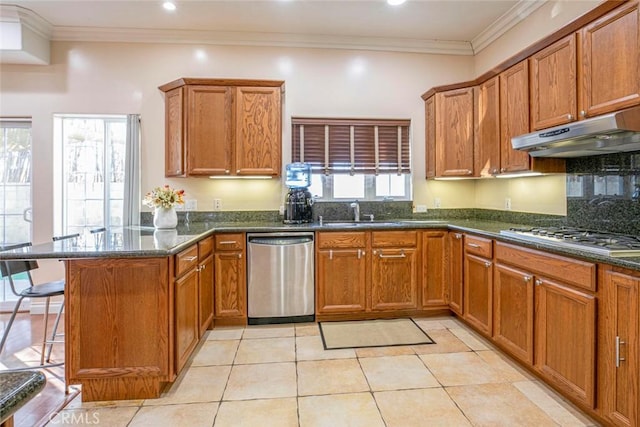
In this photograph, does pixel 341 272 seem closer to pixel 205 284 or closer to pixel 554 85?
pixel 205 284

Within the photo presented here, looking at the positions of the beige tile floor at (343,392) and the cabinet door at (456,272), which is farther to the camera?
the cabinet door at (456,272)

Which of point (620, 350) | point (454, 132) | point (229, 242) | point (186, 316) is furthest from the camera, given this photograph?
point (454, 132)

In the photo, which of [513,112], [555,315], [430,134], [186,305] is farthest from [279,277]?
[513,112]

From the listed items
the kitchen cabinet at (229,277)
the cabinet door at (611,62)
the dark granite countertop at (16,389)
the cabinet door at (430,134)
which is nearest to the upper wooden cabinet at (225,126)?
the kitchen cabinet at (229,277)

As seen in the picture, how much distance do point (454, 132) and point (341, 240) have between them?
62.8 inches

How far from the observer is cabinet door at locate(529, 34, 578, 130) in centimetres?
230

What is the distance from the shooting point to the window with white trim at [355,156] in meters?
3.79

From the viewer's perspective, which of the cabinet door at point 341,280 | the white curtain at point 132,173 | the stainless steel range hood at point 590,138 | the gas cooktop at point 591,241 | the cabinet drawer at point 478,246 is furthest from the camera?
the white curtain at point 132,173

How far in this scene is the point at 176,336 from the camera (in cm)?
214

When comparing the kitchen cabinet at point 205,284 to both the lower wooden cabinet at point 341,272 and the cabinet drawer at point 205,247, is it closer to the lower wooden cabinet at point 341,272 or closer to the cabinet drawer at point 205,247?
the cabinet drawer at point 205,247

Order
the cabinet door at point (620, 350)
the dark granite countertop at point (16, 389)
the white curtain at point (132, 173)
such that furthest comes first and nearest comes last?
the white curtain at point (132, 173) < the cabinet door at point (620, 350) < the dark granite countertop at point (16, 389)

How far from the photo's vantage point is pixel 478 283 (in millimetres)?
2900

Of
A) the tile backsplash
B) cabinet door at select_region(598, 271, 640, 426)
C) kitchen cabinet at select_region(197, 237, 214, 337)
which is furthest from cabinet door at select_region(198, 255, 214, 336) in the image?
the tile backsplash

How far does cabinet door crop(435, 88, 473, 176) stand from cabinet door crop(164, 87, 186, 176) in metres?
2.57
